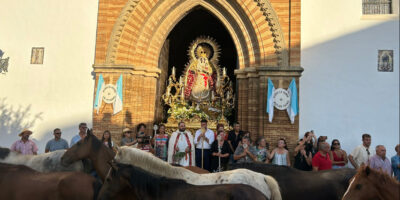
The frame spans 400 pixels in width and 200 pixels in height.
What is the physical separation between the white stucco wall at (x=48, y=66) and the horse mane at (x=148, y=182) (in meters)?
8.07

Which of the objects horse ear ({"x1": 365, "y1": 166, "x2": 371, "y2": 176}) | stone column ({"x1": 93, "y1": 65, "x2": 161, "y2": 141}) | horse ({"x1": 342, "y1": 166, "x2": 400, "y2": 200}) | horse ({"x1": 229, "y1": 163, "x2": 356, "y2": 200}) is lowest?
horse ({"x1": 229, "y1": 163, "x2": 356, "y2": 200})

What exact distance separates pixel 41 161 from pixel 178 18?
7.94 meters

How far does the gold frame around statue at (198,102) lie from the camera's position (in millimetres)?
12836

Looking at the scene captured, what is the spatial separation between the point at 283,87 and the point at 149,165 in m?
7.29

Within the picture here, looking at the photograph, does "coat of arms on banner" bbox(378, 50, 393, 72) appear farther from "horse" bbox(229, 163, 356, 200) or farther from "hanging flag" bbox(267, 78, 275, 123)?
"horse" bbox(229, 163, 356, 200)

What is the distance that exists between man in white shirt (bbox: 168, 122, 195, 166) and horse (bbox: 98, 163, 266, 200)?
4.30m

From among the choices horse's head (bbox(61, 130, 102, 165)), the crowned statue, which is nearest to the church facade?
the crowned statue

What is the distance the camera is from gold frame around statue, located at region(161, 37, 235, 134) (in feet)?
42.1

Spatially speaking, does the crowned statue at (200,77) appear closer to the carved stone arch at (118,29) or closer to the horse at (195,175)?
the carved stone arch at (118,29)

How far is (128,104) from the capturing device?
11.3 metres

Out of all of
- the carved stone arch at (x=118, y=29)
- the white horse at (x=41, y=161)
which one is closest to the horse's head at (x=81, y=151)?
the white horse at (x=41, y=161)

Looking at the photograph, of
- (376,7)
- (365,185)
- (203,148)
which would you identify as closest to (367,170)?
(365,185)

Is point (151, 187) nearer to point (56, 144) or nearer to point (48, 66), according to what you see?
point (56, 144)

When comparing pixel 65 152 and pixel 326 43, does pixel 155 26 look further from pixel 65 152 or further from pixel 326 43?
pixel 65 152
